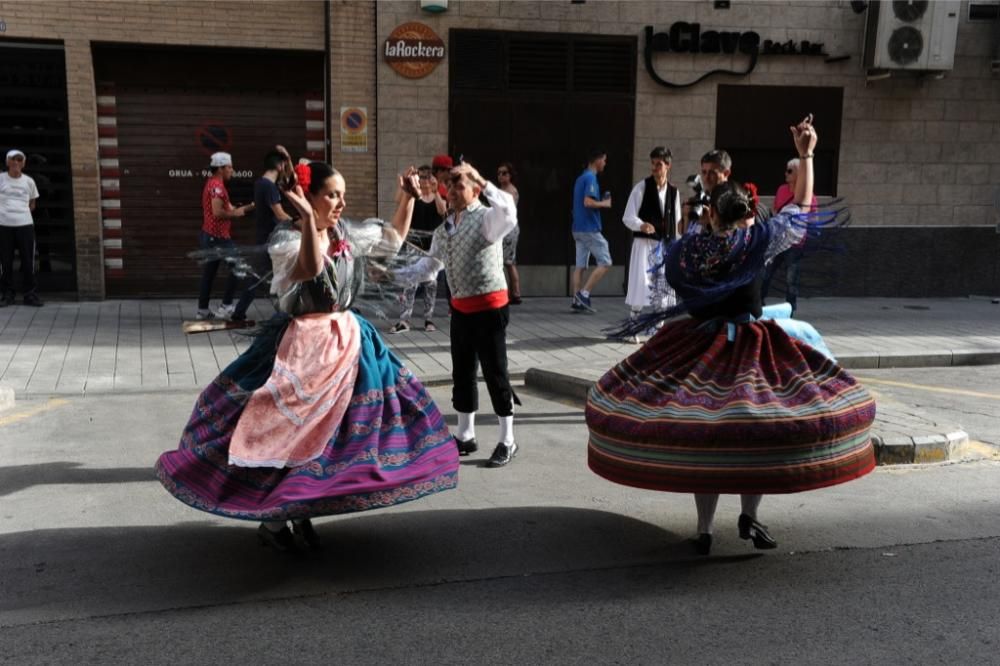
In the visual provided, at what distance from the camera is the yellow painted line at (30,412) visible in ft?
23.9

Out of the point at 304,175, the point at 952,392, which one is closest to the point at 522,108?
the point at 952,392

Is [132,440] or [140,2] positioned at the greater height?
[140,2]

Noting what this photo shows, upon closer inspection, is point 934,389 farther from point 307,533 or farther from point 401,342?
point 307,533

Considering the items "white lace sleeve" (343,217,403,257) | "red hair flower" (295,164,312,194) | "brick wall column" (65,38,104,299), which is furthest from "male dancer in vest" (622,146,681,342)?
"brick wall column" (65,38,104,299)

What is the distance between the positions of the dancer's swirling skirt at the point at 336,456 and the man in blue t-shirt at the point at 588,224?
7.85 metres

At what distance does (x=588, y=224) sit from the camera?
41.3ft

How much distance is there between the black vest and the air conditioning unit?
6027 mm

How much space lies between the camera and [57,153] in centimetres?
1334

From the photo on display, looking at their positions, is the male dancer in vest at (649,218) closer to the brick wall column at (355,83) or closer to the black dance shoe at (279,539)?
the brick wall column at (355,83)

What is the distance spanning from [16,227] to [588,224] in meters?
7.13

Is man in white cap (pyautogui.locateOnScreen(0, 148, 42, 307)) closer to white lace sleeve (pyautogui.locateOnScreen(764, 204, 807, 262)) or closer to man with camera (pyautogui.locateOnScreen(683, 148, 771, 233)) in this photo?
man with camera (pyautogui.locateOnScreen(683, 148, 771, 233))

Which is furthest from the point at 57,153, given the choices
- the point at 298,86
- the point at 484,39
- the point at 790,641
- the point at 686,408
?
the point at 790,641

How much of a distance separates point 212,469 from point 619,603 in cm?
186

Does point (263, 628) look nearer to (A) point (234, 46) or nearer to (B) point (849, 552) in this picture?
(B) point (849, 552)
